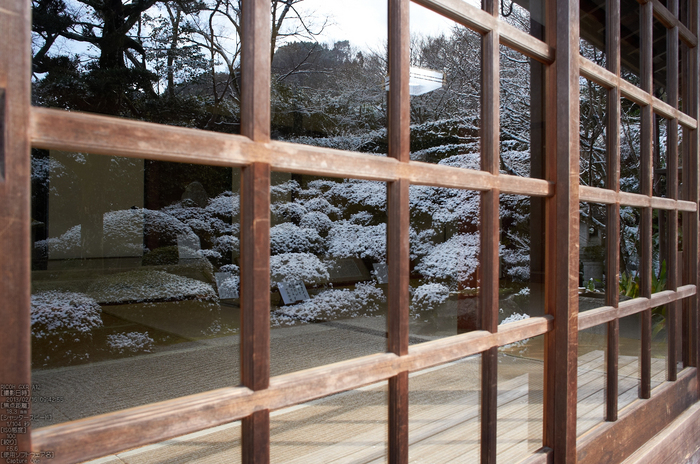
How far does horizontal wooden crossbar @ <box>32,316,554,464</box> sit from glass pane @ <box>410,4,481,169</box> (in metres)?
0.45

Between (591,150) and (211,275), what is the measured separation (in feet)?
10.3

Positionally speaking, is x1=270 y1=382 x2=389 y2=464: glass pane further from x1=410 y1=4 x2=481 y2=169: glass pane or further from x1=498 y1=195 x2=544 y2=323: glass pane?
x1=410 y1=4 x2=481 y2=169: glass pane

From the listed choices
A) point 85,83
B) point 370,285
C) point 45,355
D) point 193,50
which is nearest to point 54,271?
point 45,355

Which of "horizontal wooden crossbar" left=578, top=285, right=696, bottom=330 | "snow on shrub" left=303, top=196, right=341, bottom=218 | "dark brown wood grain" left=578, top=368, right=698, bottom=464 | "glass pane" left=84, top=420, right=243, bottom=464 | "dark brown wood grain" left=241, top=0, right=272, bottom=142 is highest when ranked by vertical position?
"snow on shrub" left=303, top=196, right=341, bottom=218

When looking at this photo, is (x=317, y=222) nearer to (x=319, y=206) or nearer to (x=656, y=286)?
(x=319, y=206)

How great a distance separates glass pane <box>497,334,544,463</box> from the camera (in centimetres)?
71

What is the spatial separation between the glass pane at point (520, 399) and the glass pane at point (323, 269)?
1.42 meters

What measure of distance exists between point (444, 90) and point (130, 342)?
2479 mm

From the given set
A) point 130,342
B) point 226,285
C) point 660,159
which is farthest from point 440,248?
point 226,285

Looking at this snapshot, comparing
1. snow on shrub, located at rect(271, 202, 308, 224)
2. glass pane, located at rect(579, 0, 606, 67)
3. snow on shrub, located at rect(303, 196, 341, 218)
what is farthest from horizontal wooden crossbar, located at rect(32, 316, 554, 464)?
snow on shrub, located at rect(271, 202, 308, 224)

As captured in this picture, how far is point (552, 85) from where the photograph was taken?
69cm

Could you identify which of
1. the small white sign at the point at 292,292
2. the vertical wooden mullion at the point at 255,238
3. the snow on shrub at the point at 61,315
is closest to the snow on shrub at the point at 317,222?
the small white sign at the point at 292,292

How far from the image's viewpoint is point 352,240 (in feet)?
9.87

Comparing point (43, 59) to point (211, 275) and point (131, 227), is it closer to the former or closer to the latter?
point (131, 227)
